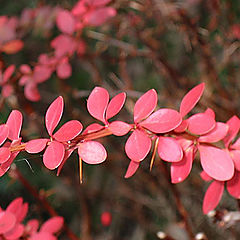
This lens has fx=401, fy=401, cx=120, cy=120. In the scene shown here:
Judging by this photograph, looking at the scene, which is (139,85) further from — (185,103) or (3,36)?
(185,103)

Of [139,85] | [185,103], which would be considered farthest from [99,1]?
[139,85]

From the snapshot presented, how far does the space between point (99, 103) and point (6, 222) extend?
0.67ft

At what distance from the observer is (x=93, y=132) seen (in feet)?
1.50

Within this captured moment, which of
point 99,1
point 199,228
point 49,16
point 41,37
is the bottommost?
point 199,228

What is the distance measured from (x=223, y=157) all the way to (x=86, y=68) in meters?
1.15

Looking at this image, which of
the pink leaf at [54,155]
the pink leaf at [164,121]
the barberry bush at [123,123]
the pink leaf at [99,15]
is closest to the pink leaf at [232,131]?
the barberry bush at [123,123]

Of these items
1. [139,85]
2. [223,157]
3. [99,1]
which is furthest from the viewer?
[139,85]

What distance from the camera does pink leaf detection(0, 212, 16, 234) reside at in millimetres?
511

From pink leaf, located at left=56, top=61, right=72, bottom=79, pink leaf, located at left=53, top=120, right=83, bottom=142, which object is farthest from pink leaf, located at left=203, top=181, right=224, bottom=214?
pink leaf, located at left=56, top=61, right=72, bottom=79

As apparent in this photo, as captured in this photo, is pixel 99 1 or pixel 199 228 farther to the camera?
pixel 199 228

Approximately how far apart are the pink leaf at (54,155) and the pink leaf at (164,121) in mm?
95

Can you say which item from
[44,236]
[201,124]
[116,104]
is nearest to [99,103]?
[116,104]

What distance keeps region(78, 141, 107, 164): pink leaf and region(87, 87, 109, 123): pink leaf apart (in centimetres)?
3

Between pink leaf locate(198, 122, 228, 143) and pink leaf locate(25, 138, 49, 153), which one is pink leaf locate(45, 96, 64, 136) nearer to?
pink leaf locate(25, 138, 49, 153)
